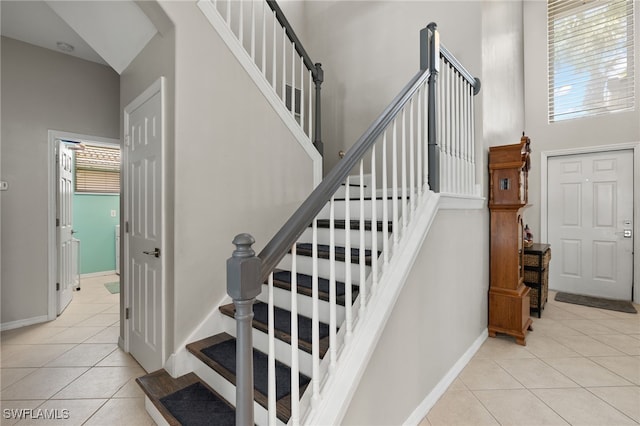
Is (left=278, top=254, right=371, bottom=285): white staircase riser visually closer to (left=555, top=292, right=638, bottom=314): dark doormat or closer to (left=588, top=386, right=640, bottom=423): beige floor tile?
(left=588, top=386, right=640, bottom=423): beige floor tile

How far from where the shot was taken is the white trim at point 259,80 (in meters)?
2.07

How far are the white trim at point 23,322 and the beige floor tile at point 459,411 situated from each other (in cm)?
409

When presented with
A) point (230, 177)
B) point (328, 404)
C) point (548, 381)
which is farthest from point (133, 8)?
point (548, 381)

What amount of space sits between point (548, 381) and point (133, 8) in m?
3.94

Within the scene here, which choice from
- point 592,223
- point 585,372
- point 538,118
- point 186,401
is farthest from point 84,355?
point 538,118

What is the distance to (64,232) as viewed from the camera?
3740 mm

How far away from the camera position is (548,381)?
2.13m

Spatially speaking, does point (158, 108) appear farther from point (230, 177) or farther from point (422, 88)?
point (422, 88)

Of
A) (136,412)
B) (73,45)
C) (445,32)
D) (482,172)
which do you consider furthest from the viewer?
(73,45)

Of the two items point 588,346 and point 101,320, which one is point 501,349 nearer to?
point 588,346

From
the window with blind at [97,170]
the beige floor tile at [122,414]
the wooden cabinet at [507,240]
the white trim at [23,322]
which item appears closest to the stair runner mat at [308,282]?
the beige floor tile at [122,414]

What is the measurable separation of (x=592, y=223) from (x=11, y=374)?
6.69 metres

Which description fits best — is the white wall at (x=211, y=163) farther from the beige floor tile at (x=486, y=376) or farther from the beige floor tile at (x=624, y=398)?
the beige floor tile at (x=624, y=398)

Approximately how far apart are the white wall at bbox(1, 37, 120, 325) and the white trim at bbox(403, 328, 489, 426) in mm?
4004
